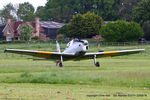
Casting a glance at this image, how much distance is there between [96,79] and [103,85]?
851 mm

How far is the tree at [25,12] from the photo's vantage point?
142325 mm

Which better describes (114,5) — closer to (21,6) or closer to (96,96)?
(21,6)

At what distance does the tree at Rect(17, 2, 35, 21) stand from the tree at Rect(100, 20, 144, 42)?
66405 millimetres

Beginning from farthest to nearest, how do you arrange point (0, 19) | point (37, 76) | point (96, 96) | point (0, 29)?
1. point (0, 19)
2. point (0, 29)
3. point (37, 76)
4. point (96, 96)

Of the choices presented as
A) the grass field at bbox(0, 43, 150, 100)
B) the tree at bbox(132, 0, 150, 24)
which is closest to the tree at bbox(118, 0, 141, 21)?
the tree at bbox(132, 0, 150, 24)

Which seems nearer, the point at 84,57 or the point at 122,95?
the point at 122,95

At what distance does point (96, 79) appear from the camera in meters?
16.4

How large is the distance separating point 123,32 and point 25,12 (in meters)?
72.9

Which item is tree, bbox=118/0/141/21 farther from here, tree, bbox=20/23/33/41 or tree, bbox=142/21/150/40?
tree, bbox=20/23/33/41

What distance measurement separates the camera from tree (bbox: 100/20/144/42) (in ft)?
252

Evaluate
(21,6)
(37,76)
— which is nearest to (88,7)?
(21,6)

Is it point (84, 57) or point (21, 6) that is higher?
point (21, 6)

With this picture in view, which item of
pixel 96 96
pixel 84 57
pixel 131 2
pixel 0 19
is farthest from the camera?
pixel 0 19

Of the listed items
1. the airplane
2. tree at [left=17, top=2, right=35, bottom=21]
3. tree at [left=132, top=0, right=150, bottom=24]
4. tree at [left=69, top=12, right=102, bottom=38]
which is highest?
tree at [left=17, top=2, right=35, bottom=21]
